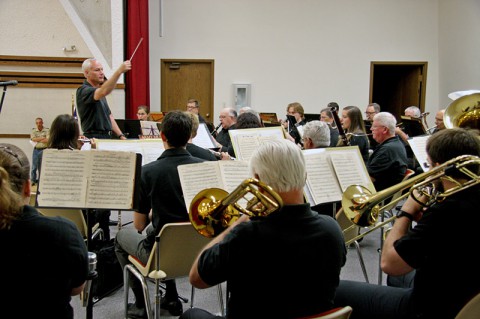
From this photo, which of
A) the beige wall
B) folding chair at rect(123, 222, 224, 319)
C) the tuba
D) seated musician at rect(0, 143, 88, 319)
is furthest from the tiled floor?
the beige wall

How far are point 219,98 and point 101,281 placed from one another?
6333 millimetres

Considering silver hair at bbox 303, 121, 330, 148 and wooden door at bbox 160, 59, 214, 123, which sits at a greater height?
wooden door at bbox 160, 59, 214, 123

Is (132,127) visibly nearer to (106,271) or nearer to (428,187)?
(106,271)

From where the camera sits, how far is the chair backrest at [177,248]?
7.59 feet

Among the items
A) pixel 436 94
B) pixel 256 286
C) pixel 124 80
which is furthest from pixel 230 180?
pixel 436 94

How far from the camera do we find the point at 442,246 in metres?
1.66

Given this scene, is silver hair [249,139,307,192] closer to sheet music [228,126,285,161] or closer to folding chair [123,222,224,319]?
folding chair [123,222,224,319]

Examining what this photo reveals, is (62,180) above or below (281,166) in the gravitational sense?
below

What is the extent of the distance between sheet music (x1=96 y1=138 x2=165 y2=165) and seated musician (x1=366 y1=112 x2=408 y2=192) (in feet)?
6.31

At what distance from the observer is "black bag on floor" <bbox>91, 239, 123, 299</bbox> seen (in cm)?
325

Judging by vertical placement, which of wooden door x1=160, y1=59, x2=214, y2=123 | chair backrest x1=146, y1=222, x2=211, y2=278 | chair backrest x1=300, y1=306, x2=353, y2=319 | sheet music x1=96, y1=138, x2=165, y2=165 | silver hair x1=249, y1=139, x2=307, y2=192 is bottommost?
chair backrest x1=146, y1=222, x2=211, y2=278

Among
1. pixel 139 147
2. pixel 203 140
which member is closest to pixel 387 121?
pixel 203 140

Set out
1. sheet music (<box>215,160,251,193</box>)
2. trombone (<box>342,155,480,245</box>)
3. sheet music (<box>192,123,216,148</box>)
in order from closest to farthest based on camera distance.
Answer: trombone (<box>342,155,480,245</box>) → sheet music (<box>215,160,251,193</box>) → sheet music (<box>192,123,216,148</box>)

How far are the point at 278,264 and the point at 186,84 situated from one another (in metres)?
8.03
